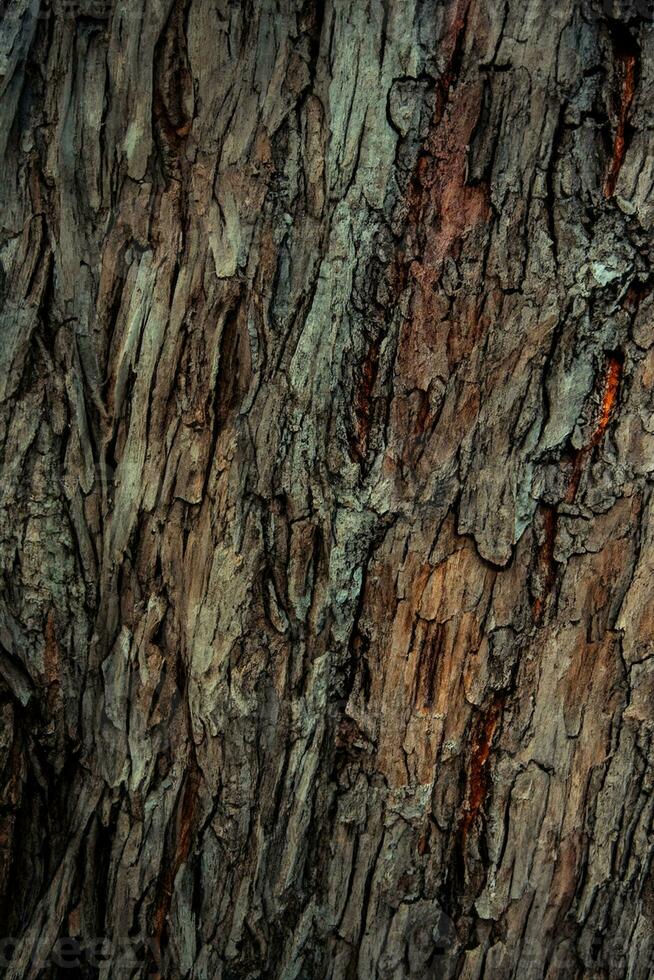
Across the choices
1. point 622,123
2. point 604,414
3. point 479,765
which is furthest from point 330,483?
point 622,123

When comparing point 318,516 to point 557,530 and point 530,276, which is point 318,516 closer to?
point 557,530

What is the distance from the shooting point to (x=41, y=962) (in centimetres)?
196

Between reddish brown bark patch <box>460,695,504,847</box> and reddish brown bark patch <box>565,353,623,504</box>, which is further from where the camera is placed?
reddish brown bark patch <box>460,695,504,847</box>

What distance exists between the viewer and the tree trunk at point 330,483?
170 centimetres

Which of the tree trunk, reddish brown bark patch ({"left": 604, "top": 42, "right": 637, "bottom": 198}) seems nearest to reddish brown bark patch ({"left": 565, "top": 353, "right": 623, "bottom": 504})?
the tree trunk

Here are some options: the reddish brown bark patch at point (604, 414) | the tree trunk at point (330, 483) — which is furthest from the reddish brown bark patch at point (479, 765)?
the reddish brown bark patch at point (604, 414)

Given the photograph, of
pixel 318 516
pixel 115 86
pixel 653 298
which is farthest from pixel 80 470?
pixel 653 298

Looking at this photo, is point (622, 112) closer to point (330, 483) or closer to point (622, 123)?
point (622, 123)

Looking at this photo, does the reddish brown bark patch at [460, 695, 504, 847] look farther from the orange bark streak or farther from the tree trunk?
the orange bark streak

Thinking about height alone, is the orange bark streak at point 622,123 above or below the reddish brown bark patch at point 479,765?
above

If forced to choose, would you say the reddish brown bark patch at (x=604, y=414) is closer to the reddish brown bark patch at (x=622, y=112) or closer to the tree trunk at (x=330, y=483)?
the tree trunk at (x=330, y=483)

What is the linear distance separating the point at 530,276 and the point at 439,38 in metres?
0.48

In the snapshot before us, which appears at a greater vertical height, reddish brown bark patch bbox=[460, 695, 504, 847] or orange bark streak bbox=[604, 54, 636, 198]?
orange bark streak bbox=[604, 54, 636, 198]

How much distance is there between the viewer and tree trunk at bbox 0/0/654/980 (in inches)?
67.1
